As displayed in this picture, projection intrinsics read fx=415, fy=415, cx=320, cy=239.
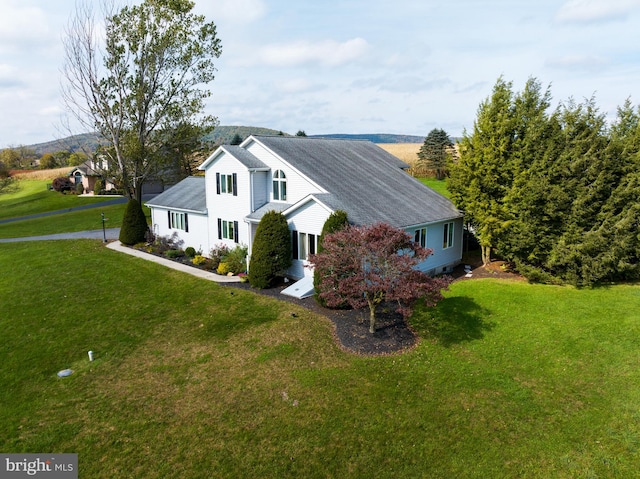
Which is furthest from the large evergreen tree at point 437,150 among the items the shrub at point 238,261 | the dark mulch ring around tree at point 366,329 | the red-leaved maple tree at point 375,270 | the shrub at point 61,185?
the shrub at point 61,185

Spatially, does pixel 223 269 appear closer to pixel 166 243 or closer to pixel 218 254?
pixel 218 254

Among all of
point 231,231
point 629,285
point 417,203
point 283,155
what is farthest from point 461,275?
point 231,231

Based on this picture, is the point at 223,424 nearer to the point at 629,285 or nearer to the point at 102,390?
the point at 102,390

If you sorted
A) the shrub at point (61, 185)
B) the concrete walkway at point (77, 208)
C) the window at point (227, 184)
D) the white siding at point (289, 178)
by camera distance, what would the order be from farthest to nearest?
the shrub at point (61, 185)
the concrete walkway at point (77, 208)
the window at point (227, 184)
the white siding at point (289, 178)

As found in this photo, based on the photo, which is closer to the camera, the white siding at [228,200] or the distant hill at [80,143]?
the white siding at [228,200]

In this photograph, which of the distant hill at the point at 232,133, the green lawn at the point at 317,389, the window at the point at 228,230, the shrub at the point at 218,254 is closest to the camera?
the green lawn at the point at 317,389

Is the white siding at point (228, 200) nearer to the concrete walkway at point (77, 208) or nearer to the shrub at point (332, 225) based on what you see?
the shrub at point (332, 225)

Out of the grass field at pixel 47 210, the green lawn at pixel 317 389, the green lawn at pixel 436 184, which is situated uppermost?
the green lawn at pixel 436 184

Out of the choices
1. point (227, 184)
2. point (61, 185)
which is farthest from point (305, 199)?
point (61, 185)
